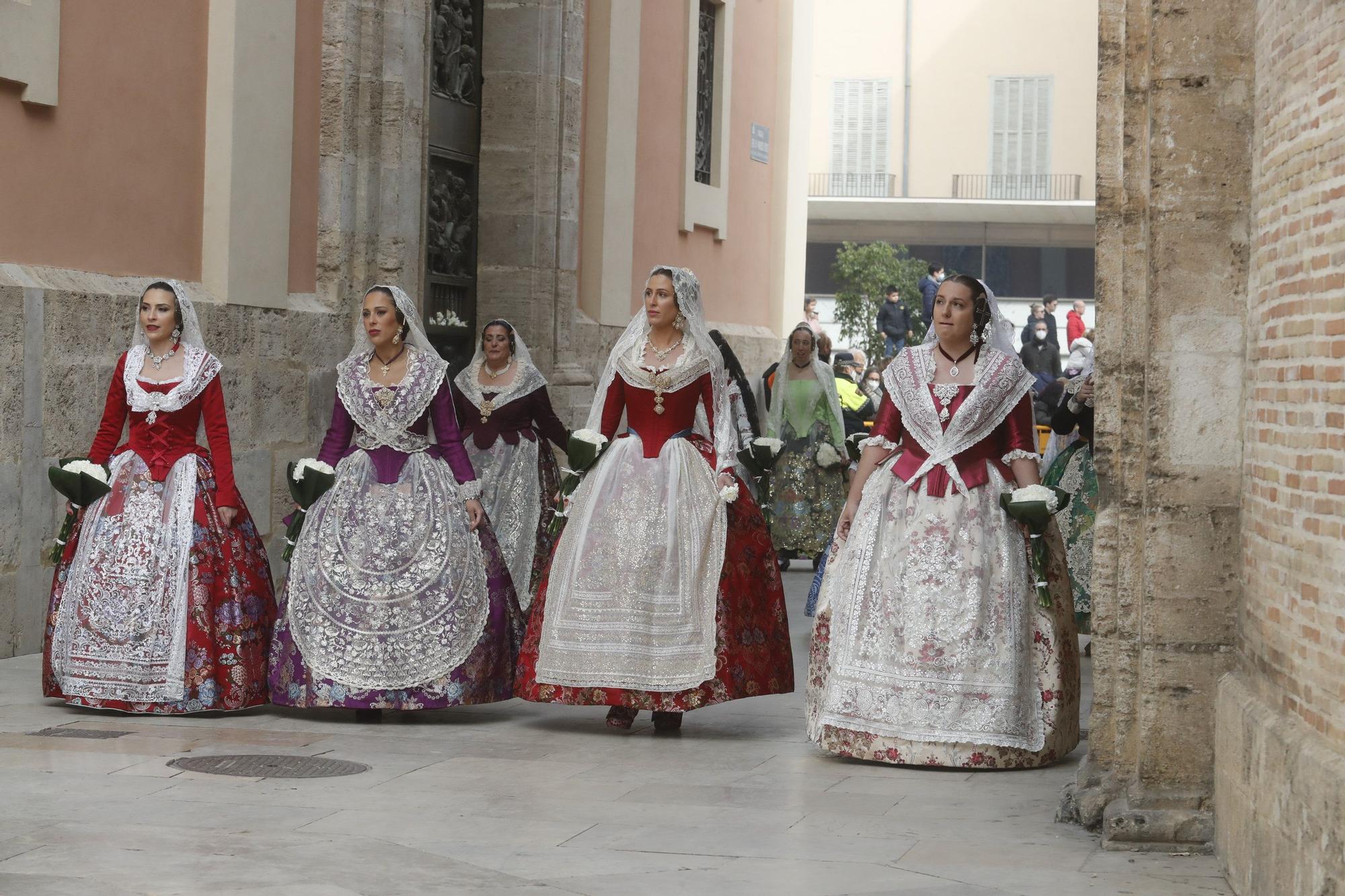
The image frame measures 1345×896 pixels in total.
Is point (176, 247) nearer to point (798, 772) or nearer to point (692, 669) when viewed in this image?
point (692, 669)

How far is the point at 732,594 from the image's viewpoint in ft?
26.8

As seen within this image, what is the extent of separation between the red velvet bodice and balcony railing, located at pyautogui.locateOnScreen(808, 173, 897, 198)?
111 feet

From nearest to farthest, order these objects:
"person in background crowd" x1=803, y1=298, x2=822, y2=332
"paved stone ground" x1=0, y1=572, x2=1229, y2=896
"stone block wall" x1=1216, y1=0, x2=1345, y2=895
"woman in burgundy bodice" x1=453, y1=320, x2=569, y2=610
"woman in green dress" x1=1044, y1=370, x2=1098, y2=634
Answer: "stone block wall" x1=1216, y1=0, x2=1345, y2=895 → "paved stone ground" x1=0, y1=572, x2=1229, y2=896 → "woman in green dress" x1=1044, y1=370, x2=1098, y2=634 → "woman in burgundy bodice" x1=453, y1=320, x2=569, y2=610 → "person in background crowd" x1=803, y1=298, x2=822, y2=332

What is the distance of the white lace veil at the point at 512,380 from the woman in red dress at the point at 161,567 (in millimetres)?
2843

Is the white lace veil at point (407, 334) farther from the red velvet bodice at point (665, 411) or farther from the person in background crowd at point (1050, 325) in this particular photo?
the person in background crowd at point (1050, 325)

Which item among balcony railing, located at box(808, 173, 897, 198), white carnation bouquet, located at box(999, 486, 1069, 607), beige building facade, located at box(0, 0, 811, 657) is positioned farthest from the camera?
balcony railing, located at box(808, 173, 897, 198)

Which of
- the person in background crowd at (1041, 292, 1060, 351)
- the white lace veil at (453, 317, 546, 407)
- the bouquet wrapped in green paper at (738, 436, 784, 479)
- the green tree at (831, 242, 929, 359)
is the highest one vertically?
Result: the green tree at (831, 242, 929, 359)

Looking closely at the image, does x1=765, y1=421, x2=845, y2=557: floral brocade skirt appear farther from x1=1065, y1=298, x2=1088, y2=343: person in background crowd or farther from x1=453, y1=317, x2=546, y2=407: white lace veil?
x1=1065, y1=298, x2=1088, y2=343: person in background crowd

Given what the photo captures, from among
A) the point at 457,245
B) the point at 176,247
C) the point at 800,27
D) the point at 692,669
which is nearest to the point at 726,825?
the point at 692,669

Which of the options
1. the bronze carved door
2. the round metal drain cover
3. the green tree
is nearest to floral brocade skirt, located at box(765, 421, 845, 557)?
the bronze carved door

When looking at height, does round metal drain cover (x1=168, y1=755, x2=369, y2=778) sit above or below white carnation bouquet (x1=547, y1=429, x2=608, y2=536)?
below

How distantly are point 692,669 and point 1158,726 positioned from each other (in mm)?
2455

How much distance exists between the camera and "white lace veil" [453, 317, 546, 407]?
1125 centimetres

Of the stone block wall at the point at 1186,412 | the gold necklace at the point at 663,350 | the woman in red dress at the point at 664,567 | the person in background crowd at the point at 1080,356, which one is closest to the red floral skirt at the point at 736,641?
the woman in red dress at the point at 664,567
